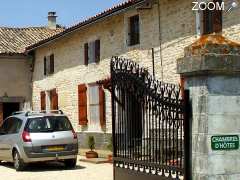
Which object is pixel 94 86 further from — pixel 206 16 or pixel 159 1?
pixel 206 16

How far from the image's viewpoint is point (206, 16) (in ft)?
49.1

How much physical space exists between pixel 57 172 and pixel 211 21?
5.82m

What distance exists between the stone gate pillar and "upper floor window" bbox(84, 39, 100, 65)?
14.8m

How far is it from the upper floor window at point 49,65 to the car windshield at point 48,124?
11.1 m

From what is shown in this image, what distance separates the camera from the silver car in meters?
15.4

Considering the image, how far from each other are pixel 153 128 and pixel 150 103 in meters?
0.40

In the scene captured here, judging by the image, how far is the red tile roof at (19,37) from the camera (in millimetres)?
30592

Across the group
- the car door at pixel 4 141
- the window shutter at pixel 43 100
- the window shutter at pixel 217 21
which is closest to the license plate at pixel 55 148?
the car door at pixel 4 141

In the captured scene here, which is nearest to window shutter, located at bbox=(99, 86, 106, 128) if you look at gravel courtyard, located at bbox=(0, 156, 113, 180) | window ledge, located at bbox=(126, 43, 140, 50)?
window ledge, located at bbox=(126, 43, 140, 50)

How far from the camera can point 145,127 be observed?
29.7ft

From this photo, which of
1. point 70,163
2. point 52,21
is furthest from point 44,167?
point 52,21

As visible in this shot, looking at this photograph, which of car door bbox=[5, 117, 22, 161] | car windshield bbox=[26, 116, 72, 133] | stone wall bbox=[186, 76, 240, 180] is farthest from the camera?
car door bbox=[5, 117, 22, 161]

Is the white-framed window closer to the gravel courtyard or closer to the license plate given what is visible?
the gravel courtyard

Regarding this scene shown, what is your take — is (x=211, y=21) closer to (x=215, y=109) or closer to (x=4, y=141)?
(x=4, y=141)
